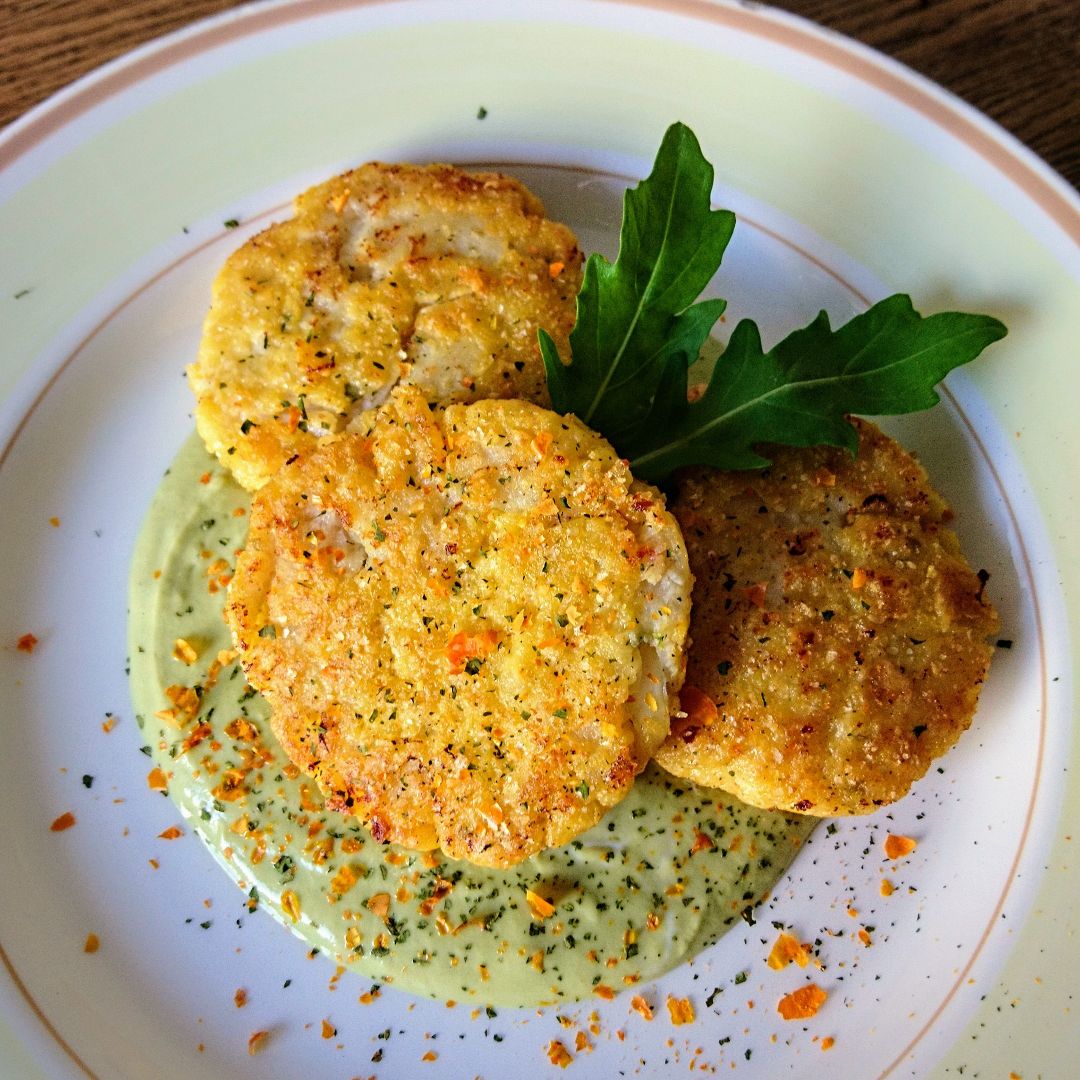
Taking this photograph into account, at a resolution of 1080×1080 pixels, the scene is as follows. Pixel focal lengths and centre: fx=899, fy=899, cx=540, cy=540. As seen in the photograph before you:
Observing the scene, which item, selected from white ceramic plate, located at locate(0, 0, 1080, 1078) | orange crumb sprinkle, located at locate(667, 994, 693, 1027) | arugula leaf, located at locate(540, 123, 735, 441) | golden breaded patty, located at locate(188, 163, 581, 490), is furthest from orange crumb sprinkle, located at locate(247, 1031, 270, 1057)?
arugula leaf, located at locate(540, 123, 735, 441)

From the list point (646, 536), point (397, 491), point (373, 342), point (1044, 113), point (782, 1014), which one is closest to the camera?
point (646, 536)

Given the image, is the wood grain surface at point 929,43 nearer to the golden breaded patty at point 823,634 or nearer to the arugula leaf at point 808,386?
the arugula leaf at point 808,386

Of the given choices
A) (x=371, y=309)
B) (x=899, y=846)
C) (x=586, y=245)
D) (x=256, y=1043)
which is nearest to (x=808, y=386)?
(x=586, y=245)

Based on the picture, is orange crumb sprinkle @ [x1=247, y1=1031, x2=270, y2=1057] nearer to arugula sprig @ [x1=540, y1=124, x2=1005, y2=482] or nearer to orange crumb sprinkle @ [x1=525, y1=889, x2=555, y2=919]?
orange crumb sprinkle @ [x1=525, y1=889, x2=555, y2=919]

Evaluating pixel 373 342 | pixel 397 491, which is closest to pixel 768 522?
pixel 397 491

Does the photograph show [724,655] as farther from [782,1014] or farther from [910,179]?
[910,179]

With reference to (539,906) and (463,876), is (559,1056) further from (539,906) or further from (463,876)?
(463,876)
